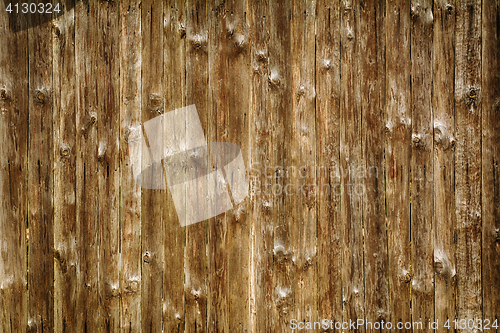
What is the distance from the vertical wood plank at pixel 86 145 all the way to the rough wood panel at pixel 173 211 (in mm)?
437

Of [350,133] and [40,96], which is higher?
[40,96]

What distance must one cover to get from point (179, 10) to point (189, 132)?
29.4 inches

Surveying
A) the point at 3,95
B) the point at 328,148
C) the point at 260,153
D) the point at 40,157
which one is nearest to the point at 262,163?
the point at 260,153

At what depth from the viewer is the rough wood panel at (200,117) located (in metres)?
1.57

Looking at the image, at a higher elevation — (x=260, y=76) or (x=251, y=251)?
(x=260, y=76)

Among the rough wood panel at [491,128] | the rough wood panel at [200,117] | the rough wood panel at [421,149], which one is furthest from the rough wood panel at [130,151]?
the rough wood panel at [491,128]

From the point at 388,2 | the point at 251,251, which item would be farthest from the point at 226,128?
the point at 388,2

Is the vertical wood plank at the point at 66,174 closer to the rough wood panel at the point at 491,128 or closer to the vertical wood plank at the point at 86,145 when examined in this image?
the vertical wood plank at the point at 86,145

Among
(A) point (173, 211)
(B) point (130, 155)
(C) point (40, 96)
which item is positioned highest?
(C) point (40, 96)

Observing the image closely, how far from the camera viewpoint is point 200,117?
1.57m

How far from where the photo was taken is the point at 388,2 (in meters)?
1.55

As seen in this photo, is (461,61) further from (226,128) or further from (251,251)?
(251,251)

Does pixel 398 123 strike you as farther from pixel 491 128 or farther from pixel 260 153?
pixel 260 153

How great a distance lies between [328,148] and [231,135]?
593 millimetres
